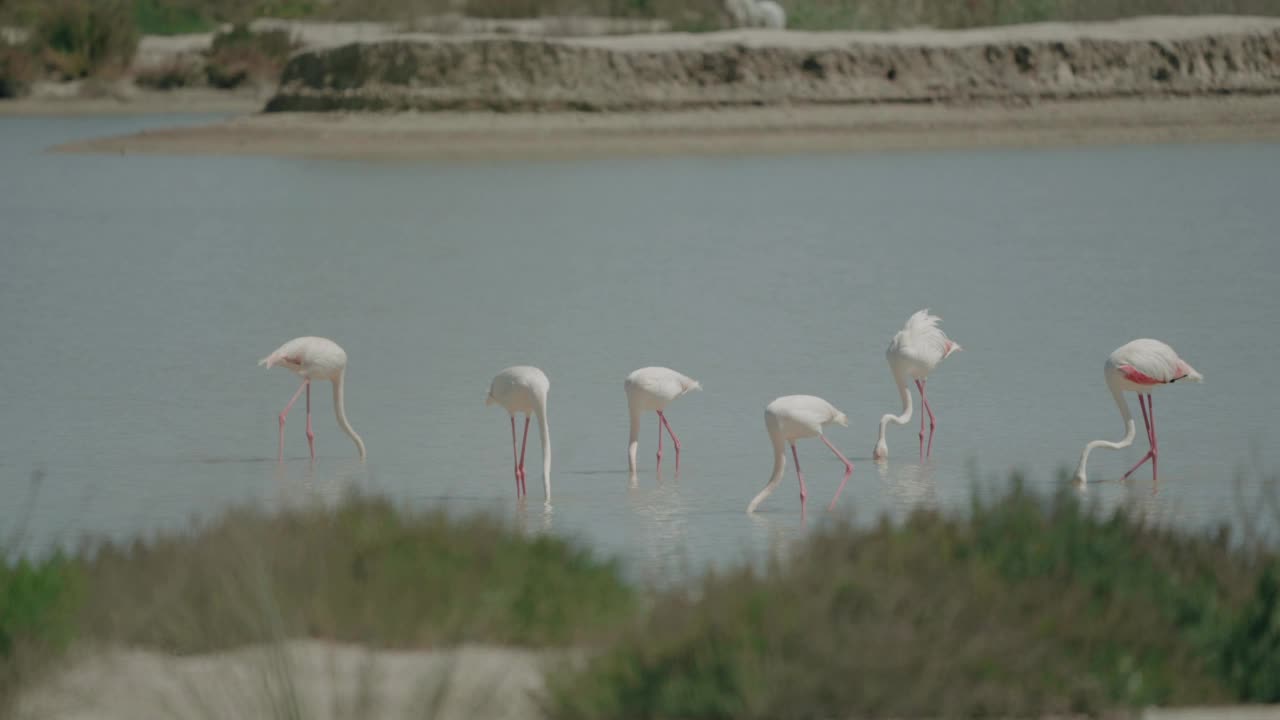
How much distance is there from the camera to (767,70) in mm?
37094

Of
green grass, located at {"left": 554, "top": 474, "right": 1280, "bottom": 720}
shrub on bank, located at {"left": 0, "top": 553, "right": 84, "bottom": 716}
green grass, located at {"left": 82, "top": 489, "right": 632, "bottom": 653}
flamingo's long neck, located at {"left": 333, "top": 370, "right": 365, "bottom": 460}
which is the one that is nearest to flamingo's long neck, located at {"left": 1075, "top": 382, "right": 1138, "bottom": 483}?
green grass, located at {"left": 554, "top": 474, "right": 1280, "bottom": 720}

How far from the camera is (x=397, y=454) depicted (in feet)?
36.1

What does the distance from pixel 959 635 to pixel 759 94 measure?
104 ft

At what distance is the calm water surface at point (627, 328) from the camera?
33.2 ft

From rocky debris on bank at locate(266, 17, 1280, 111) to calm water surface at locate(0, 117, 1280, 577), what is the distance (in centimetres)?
493

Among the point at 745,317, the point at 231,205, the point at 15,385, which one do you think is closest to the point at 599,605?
the point at 15,385

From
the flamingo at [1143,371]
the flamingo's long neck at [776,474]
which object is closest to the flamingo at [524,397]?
the flamingo's long neck at [776,474]

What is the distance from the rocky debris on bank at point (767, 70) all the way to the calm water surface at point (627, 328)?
4.93 m

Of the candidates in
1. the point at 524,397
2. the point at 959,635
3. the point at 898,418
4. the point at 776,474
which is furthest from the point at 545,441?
the point at 959,635

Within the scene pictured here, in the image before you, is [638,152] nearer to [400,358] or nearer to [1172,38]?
[1172,38]

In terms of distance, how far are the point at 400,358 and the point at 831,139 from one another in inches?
822

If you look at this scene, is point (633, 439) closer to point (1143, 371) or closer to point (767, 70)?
point (1143, 371)

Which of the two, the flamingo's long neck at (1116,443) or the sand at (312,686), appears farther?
the flamingo's long neck at (1116,443)

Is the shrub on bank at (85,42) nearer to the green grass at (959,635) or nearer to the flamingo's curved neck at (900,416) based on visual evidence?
the flamingo's curved neck at (900,416)
